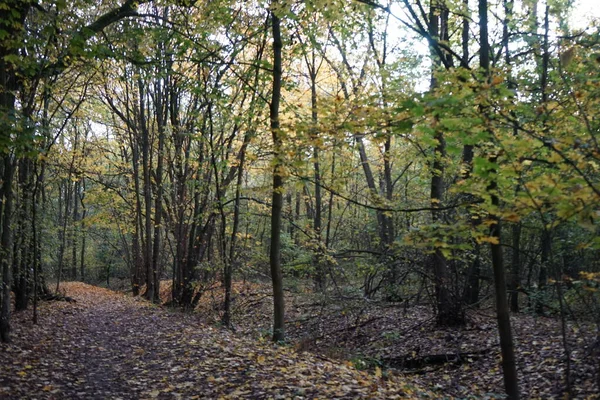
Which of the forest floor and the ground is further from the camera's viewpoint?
the forest floor

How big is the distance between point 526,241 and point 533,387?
7.25m

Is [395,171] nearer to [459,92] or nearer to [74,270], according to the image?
[459,92]

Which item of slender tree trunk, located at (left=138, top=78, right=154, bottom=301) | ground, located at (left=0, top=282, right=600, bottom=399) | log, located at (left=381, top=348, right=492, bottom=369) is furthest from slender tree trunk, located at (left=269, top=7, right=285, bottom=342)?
slender tree trunk, located at (left=138, top=78, right=154, bottom=301)

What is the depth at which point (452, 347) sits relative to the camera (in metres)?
9.55

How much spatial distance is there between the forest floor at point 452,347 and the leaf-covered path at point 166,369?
1394 millimetres

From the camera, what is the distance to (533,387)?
276 inches

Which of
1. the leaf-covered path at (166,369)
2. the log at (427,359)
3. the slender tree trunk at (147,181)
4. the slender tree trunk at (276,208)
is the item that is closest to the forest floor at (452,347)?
the log at (427,359)

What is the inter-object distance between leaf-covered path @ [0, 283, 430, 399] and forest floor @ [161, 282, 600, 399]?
139 cm

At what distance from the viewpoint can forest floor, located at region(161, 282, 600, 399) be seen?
22.7 feet

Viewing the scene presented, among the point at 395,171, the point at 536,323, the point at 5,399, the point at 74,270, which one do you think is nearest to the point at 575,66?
the point at 536,323

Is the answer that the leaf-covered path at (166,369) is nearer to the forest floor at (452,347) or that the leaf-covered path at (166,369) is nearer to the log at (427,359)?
the forest floor at (452,347)

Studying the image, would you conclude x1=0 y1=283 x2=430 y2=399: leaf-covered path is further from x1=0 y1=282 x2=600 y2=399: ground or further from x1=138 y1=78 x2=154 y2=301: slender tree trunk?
x1=138 y1=78 x2=154 y2=301: slender tree trunk

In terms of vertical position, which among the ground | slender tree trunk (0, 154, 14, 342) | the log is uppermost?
slender tree trunk (0, 154, 14, 342)

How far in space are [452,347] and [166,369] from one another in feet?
19.2
